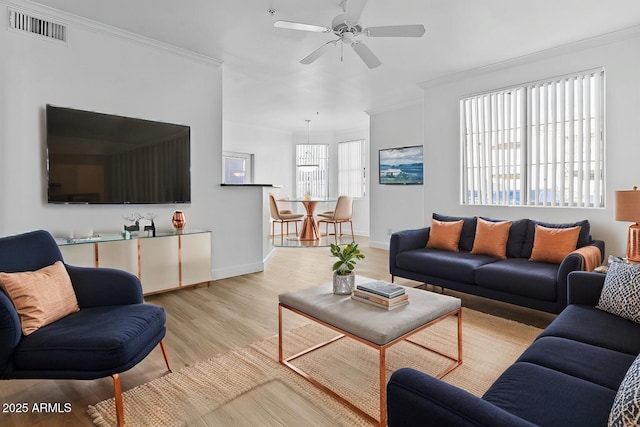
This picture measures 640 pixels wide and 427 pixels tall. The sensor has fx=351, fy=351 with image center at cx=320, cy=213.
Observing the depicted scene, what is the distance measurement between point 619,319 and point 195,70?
4.34 metres

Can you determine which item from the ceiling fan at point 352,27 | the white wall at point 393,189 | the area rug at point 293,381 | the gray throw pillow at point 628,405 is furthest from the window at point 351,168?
the gray throw pillow at point 628,405

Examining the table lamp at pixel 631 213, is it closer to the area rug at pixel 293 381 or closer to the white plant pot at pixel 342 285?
the area rug at pixel 293 381

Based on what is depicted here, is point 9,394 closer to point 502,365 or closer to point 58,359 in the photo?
point 58,359

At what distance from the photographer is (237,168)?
797 cm

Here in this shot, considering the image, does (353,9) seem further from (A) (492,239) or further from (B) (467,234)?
(B) (467,234)

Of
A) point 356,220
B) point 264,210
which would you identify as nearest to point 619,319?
point 264,210

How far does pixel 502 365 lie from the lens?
2.22m

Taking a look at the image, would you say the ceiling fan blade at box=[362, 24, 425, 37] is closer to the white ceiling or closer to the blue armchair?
the white ceiling

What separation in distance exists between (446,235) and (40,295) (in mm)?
3586

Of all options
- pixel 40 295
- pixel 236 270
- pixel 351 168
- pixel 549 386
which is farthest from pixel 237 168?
pixel 549 386

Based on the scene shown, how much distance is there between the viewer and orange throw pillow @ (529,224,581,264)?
3.14 m

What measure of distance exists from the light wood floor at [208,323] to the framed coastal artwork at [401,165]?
1.71 m

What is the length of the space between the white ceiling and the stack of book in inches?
90.9

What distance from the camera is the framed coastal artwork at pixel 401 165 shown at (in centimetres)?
609
